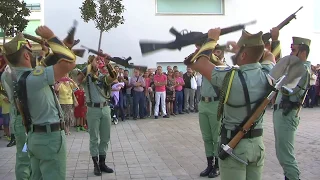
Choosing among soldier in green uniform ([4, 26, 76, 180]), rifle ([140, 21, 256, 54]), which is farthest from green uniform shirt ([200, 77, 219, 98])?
soldier in green uniform ([4, 26, 76, 180])

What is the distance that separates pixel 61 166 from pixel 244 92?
211 cm

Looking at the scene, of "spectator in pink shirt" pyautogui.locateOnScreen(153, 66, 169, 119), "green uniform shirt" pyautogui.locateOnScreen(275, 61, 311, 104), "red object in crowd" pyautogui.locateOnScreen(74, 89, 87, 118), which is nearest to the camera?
"green uniform shirt" pyautogui.locateOnScreen(275, 61, 311, 104)

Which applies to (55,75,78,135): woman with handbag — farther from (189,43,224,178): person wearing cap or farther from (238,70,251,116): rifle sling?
(238,70,251,116): rifle sling

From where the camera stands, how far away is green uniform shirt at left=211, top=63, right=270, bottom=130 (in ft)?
11.7

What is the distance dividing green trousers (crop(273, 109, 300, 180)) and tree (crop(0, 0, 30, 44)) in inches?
327

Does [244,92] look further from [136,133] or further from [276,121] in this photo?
[136,133]

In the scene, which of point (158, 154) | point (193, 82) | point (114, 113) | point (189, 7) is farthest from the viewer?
point (189, 7)

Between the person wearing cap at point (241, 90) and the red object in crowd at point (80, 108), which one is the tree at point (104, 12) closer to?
the red object in crowd at point (80, 108)

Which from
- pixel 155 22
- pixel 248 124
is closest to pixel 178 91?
pixel 155 22

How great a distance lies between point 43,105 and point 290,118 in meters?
3.41

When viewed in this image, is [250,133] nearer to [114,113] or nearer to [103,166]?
[103,166]

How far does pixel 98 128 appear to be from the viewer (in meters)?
6.61

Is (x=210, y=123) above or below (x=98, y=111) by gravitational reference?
below

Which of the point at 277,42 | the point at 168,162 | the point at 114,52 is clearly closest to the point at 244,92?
the point at 277,42
